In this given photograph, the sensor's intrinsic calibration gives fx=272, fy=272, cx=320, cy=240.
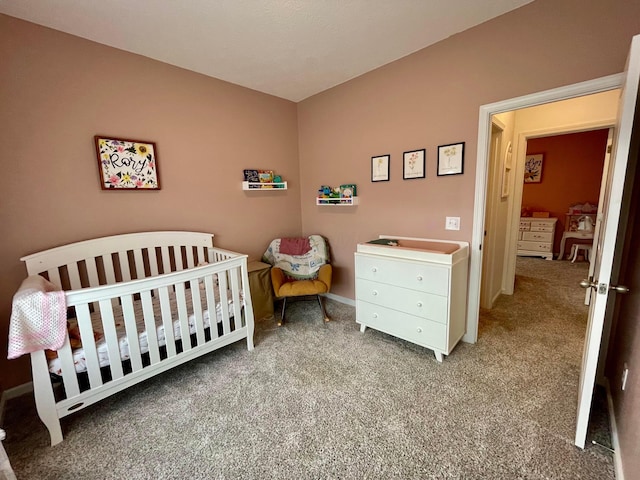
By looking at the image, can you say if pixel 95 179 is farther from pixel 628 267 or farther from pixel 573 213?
pixel 573 213

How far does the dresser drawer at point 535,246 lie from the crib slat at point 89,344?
6.70m

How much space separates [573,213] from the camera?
16.9ft

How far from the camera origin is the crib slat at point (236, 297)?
2.25 m

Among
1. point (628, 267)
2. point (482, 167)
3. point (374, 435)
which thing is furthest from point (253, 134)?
point (628, 267)

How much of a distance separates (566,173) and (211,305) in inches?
269

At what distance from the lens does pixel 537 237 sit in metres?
5.38

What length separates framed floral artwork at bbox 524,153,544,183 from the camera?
5.61 m

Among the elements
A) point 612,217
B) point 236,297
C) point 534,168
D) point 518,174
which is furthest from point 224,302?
point 534,168

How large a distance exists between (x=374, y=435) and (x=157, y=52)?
3231 mm

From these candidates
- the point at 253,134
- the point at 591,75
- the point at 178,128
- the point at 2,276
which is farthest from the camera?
the point at 253,134

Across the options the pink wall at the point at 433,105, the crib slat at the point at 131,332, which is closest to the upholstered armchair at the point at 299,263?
the pink wall at the point at 433,105

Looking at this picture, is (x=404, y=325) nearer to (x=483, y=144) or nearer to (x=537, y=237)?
(x=483, y=144)

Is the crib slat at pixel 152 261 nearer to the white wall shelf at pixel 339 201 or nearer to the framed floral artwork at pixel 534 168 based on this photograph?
the white wall shelf at pixel 339 201

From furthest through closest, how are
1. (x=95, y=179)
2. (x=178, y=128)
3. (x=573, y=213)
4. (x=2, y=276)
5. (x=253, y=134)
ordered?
(x=573, y=213)
(x=253, y=134)
(x=178, y=128)
(x=95, y=179)
(x=2, y=276)
